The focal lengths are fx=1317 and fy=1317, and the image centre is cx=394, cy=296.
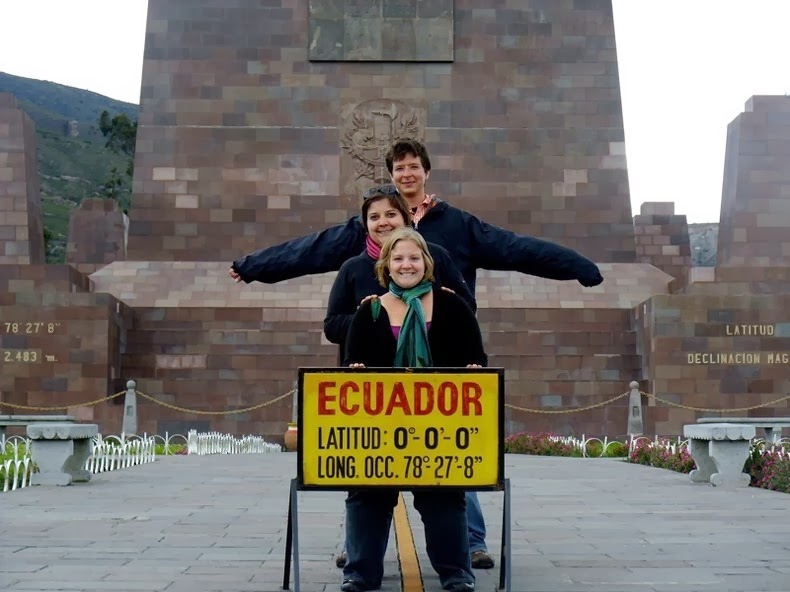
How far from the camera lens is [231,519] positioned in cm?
861

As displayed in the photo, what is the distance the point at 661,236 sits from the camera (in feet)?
107

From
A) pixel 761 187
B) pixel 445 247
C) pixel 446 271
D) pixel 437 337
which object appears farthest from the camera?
pixel 761 187

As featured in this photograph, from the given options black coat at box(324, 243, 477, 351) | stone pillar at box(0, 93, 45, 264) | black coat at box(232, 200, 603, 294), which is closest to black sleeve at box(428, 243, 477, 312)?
black coat at box(324, 243, 477, 351)

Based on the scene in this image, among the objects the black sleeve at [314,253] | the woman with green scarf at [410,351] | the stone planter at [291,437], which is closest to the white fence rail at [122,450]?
the stone planter at [291,437]

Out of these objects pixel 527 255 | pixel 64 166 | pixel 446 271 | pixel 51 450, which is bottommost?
pixel 51 450

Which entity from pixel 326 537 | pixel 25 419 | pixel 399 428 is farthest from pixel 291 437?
pixel 399 428

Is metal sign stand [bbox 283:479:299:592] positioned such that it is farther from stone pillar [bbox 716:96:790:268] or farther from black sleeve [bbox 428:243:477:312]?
stone pillar [bbox 716:96:790:268]

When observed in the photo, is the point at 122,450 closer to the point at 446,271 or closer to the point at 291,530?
the point at 291,530

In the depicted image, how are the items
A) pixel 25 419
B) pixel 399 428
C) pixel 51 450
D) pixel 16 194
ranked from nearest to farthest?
pixel 399 428, pixel 51 450, pixel 25 419, pixel 16 194

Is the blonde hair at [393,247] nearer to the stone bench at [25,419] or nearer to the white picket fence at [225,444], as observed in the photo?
the stone bench at [25,419]

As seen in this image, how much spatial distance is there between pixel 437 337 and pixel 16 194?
21.6m

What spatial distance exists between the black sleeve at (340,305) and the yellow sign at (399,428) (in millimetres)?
673

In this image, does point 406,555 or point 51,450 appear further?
point 51,450

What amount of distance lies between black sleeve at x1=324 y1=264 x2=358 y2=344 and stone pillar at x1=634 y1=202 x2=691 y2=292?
26.9 metres
